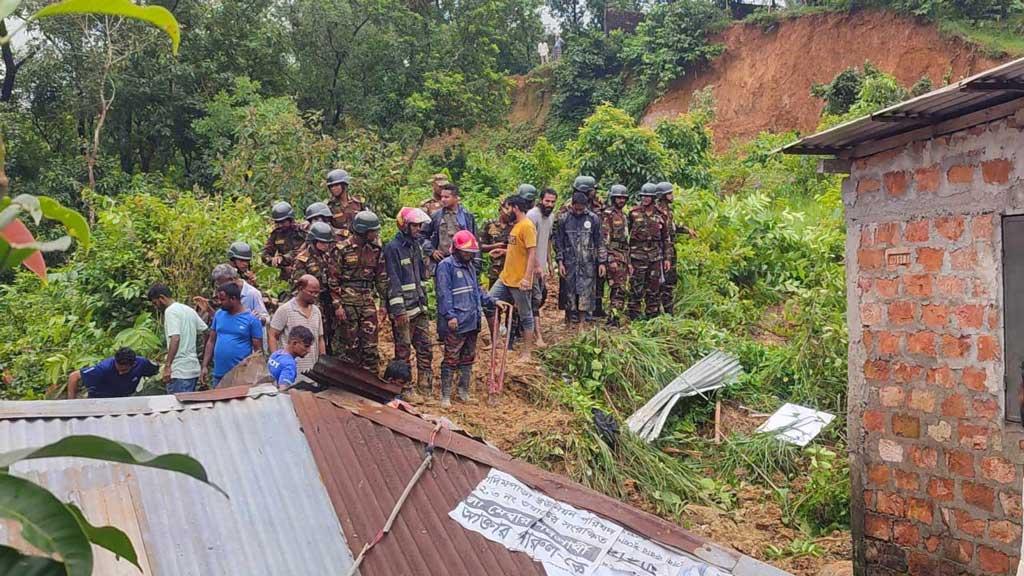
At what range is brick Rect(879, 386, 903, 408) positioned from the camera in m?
4.59

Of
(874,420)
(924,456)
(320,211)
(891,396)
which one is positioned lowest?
(924,456)

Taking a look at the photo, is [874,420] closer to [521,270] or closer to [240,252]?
[521,270]

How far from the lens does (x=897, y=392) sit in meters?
4.60

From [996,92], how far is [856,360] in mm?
1708

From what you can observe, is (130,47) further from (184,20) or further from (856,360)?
(856,360)

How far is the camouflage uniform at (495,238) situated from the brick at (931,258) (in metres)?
4.51

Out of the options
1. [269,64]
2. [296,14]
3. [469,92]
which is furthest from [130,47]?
[469,92]

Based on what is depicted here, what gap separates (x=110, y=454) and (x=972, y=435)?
13.9 ft

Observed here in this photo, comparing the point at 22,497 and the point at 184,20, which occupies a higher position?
the point at 184,20

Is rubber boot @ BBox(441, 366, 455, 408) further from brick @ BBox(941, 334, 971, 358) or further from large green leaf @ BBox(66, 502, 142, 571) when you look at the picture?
large green leaf @ BBox(66, 502, 142, 571)

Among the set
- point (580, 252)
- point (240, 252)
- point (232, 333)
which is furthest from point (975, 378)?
point (240, 252)

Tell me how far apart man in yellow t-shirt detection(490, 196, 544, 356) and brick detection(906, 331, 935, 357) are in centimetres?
365

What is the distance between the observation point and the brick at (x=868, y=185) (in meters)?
4.69

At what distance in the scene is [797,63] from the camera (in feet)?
79.5
